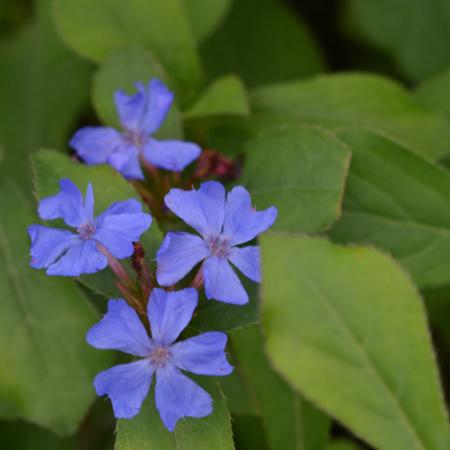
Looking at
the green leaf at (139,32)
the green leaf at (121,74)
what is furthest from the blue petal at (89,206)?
the green leaf at (139,32)

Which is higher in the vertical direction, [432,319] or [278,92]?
[278,92]

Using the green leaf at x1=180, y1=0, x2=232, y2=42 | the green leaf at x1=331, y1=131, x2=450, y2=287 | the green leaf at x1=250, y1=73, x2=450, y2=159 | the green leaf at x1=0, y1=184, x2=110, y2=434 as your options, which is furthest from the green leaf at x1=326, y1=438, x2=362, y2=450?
the green leaf at x1=180, y1=0, x2=232, y2=42

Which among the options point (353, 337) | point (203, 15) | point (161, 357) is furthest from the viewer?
point (203, 15)

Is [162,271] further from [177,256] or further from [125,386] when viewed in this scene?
[125,386]

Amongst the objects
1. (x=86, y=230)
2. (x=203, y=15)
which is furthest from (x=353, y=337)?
(x=203, y=15)

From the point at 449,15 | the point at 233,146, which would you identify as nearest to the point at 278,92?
the point at 233,146

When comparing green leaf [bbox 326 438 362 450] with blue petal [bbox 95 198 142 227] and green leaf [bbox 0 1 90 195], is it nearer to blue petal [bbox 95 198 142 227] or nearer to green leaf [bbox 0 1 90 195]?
blue petal [bbox 95 198 142 227]

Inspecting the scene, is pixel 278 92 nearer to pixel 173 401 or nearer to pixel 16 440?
pixel 173 401

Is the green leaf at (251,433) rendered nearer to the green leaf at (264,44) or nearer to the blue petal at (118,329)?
the blue petal at (118,329)
